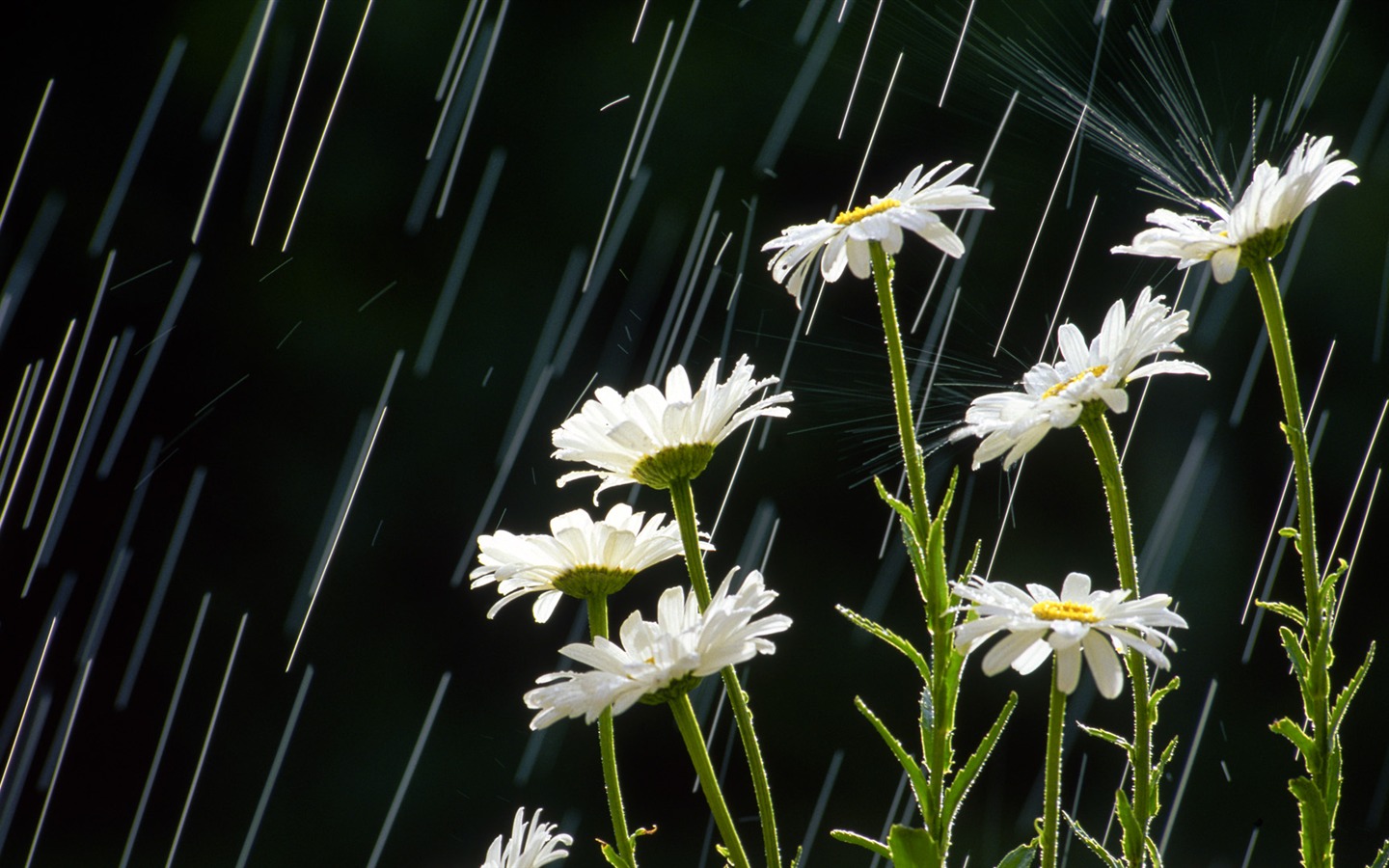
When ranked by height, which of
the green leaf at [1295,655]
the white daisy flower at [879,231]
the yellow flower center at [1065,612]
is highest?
the white daisy flower at [879,231]

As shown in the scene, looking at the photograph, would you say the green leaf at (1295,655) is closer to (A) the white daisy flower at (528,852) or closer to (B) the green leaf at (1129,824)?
(B) the green leaf at (1129,824)

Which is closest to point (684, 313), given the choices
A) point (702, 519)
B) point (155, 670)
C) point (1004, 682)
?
point (702, 519)

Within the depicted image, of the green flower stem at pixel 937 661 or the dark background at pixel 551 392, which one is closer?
the green flower stem at pixel 937 661

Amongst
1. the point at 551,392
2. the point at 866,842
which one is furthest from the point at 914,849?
the point at 551,392

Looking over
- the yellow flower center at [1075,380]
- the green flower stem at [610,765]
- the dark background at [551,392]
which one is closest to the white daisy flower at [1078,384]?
the yellow flower center at [1075,380]

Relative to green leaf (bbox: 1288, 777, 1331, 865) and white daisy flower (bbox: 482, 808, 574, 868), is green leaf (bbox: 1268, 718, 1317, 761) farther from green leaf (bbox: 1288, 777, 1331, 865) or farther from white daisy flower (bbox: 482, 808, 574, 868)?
white daisy flower (bbox: 482, 808, 574, 868)

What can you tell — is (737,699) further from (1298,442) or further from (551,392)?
(551,392)
